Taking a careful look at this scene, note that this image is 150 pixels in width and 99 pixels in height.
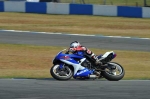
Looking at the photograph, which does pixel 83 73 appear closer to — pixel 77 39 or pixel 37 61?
pixel 37 61

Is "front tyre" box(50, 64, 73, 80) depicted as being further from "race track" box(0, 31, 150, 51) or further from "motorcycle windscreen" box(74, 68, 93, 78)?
"race track" box(0, 31, 150, 51)

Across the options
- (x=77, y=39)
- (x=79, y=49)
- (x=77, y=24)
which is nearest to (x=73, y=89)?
(x=79, y=49)

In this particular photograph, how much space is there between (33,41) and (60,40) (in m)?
1.27

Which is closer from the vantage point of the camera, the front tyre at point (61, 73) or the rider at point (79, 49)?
the front tyre at point (61, 73)

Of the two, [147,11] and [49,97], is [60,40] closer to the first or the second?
[147,11]

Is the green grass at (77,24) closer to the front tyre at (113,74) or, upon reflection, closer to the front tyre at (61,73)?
the front tyre at (113,74)

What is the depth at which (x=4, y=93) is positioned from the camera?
9.96m

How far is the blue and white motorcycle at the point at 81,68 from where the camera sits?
12273mm

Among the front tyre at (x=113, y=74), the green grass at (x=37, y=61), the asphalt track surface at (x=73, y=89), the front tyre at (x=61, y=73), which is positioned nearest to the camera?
the asphalt track surface at (x=73, y=89)

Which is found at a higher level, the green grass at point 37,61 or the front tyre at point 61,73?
the front tyre at point 61,73

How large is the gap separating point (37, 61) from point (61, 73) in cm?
464

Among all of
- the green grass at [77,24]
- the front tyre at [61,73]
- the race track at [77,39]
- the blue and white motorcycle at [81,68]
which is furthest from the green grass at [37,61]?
the green grass at [77,24]

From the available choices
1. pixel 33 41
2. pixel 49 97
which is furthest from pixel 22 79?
pixel 33 41

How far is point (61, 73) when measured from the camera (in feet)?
40.2
